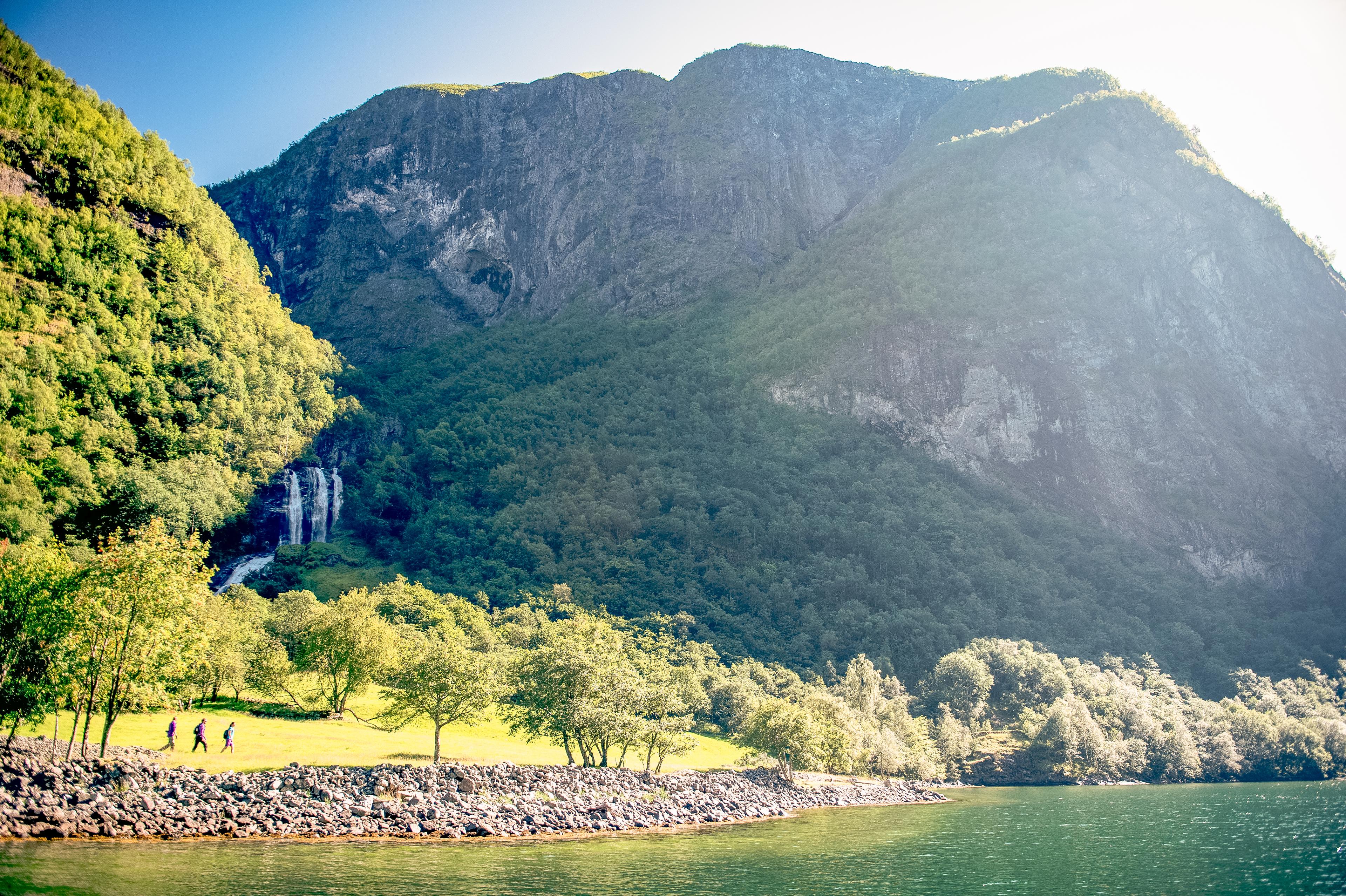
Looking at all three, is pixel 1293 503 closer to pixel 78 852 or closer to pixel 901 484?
pixel 901 484

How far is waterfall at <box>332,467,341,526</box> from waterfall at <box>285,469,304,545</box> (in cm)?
647

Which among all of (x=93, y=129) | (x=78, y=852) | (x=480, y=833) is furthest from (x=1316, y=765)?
(x=93, y=129)

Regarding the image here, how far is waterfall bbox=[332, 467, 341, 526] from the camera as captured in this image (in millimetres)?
117812

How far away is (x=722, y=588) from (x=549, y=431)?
5085 centimetres

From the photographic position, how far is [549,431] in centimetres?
15312

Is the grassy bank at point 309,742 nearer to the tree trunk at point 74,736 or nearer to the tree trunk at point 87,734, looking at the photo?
the tree trunk at point 74,736

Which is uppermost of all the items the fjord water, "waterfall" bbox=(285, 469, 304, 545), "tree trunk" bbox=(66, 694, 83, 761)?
"waterfall" bbox=(285, 469, 304, 545)

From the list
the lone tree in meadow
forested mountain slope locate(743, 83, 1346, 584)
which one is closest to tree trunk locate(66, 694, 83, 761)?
the lone tree in meadow

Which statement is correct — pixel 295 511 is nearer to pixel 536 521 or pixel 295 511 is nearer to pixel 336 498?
pixel 336 498

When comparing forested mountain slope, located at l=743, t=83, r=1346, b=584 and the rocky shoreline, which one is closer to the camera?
the rocky shoreline

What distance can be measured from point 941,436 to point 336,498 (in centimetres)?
10704

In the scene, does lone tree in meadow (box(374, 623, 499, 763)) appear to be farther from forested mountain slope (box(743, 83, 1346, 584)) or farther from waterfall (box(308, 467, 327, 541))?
forested mountain slope (box(743, 83, 1346, 584))

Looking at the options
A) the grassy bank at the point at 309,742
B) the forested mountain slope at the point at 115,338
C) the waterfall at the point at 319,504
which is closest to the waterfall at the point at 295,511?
the waterfall at the point at 319,504

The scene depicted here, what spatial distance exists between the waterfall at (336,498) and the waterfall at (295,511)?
6.47m
